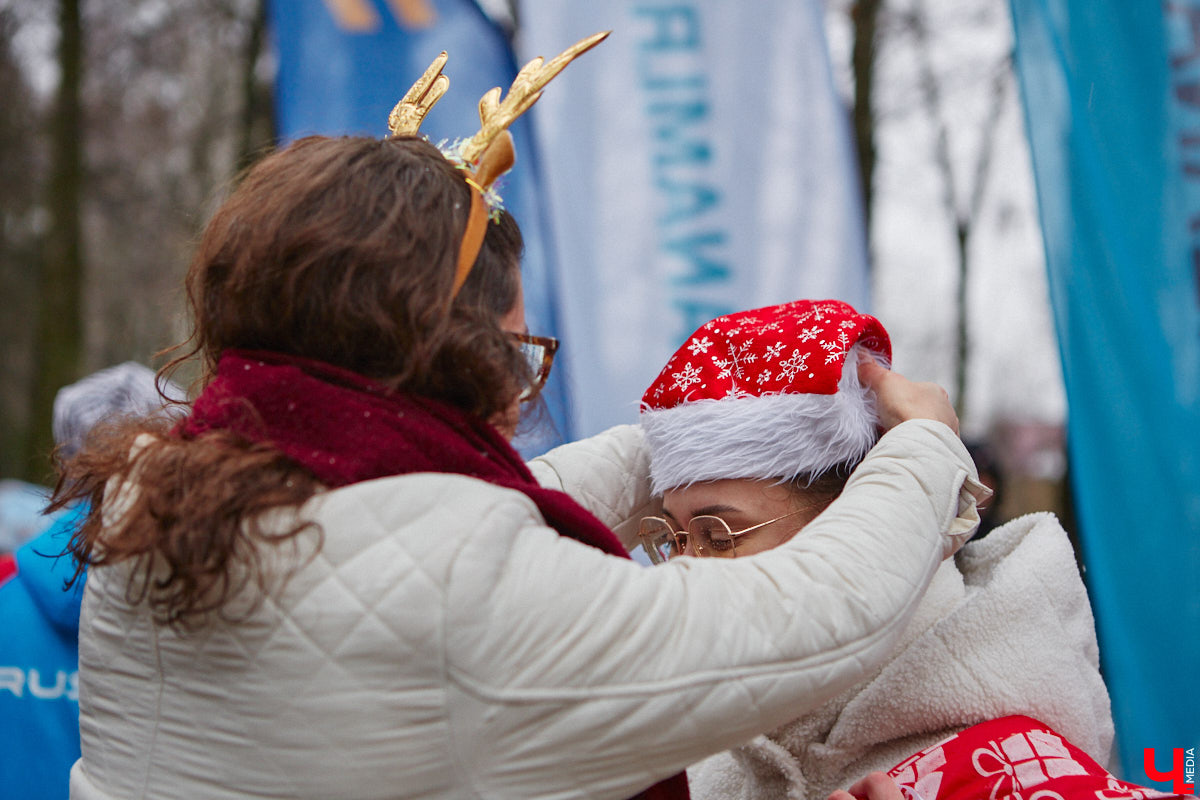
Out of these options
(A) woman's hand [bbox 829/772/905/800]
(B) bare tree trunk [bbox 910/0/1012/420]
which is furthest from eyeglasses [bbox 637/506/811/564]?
(B) bare tree trunk [bbox 910/0/1012/420]

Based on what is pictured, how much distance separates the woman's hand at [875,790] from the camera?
1519 millimetres

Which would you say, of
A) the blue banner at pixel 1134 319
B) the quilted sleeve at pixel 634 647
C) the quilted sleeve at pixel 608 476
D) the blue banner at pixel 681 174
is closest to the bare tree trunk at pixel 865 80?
the blue banner at pixel 681 174

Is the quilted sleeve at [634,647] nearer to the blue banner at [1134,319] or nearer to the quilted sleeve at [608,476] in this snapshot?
the quilted sleeve at [608,476]

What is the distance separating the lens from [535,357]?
1.48 metres

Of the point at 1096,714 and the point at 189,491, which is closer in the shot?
the point at 189,491

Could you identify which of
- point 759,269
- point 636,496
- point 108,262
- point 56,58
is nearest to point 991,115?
point 759,269

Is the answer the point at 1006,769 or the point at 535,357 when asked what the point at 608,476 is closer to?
the point at 535,357

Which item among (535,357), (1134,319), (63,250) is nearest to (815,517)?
(535,357)

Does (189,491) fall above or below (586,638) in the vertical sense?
above

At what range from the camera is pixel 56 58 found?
1027 centimetres

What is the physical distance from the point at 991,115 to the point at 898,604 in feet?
35.3

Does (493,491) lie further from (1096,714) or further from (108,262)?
(108,262)

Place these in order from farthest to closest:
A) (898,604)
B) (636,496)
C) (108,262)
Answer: (108,262) < (636,496) < (898,604)

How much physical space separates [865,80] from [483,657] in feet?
26.5
